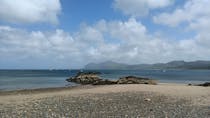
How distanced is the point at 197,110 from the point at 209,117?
107 inches

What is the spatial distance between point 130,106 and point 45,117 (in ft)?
22.0

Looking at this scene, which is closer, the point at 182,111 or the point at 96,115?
the point at 96,115

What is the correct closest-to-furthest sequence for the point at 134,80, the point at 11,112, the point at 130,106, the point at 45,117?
the point at 45,117 < the point at 11,112 < the point at 130,106 < the point at 134,80

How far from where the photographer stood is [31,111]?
20547mm

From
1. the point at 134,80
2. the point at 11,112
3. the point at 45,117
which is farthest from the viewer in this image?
the point at 134,80

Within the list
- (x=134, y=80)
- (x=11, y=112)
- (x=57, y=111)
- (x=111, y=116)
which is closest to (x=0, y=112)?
(x=11, y=112)

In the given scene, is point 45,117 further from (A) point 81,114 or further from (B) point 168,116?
(B) point 168,116

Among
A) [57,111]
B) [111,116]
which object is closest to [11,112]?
[57,111]

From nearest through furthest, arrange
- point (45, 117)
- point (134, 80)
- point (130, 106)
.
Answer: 1. point (45, 117)
2. point (130, 106)
3. point (134, 80)

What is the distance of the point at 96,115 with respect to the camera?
19.0 metres

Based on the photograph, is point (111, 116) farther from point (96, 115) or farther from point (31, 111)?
point (31, 111)

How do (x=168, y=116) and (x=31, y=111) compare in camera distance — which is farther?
(x=31, y=111)

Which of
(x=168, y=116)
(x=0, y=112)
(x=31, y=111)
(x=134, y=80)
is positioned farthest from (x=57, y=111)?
(x=134, y=80)

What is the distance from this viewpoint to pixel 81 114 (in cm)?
1928
